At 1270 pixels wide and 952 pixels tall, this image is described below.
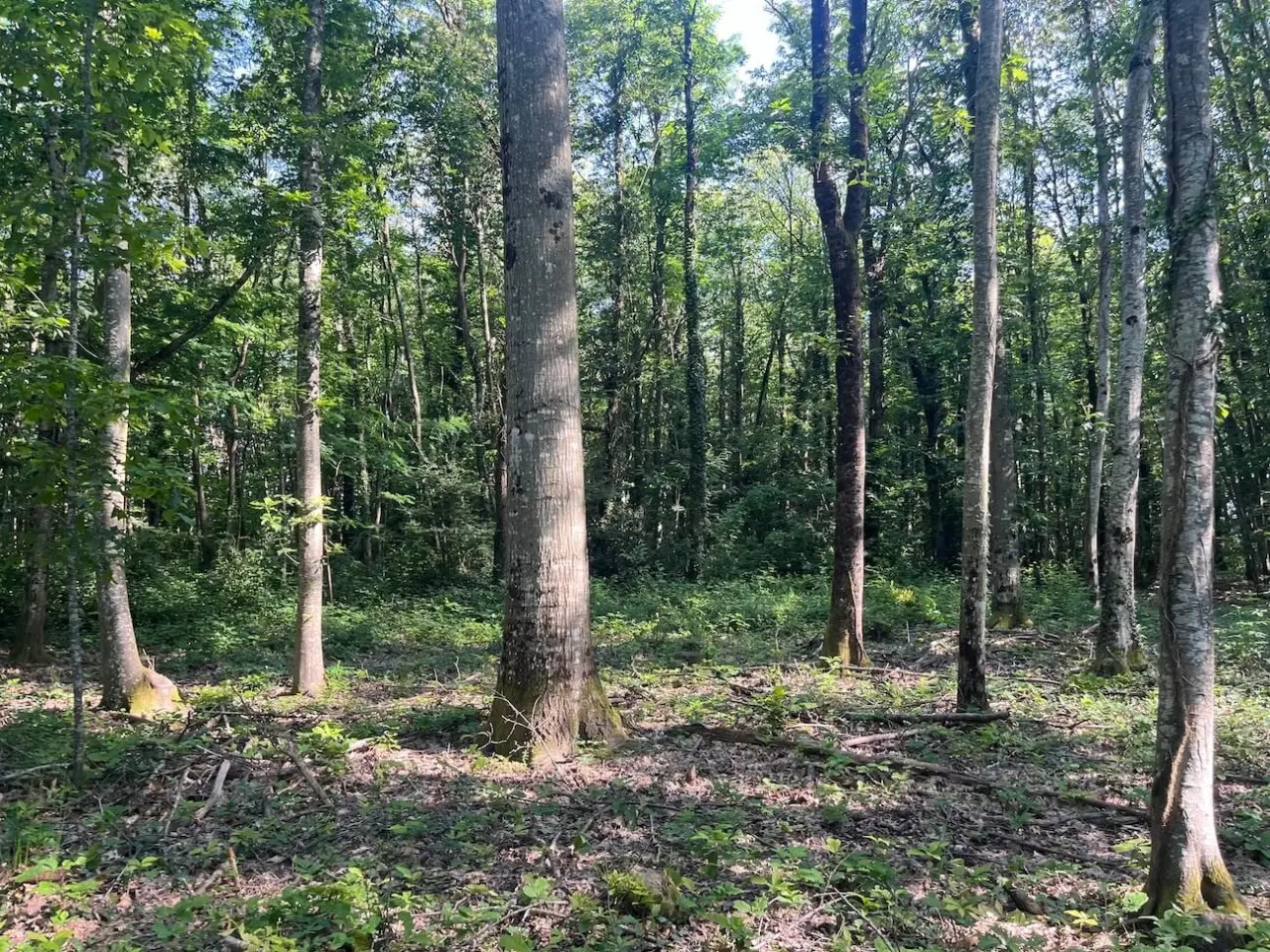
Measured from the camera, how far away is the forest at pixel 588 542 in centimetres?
349

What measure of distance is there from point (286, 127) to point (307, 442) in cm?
367

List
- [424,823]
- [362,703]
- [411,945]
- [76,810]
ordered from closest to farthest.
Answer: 1. [411,945]
2. [424,823]
3. [76,810]
4. [362,703]

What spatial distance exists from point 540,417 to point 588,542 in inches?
245

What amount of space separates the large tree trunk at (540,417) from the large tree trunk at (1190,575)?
141 inches

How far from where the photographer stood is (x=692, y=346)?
2062 cm

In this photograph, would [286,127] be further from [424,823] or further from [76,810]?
[424,823]

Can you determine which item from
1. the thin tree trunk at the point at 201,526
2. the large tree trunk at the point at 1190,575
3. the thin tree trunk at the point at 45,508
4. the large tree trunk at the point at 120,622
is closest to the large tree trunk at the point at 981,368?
the large tree trunk at the point at 1190,575

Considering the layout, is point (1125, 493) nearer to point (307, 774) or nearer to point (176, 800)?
point (307, 774)

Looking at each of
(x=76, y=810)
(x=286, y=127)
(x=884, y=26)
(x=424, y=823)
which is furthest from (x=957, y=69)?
(x=76, y=810)

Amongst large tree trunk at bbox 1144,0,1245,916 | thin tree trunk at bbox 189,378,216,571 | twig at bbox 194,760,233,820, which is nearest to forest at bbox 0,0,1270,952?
large tree trunk at bbox 1144,0,1245,916

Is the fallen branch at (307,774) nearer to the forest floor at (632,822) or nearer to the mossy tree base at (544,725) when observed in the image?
the forest floor at (632,822)

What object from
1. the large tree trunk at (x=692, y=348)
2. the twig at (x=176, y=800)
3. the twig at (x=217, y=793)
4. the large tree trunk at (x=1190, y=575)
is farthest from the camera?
the large tree trunk at (x=692, y=348)

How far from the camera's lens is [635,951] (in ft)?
10.5

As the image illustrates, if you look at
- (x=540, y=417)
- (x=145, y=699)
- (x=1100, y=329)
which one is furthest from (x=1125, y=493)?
(x=145, y=699)
